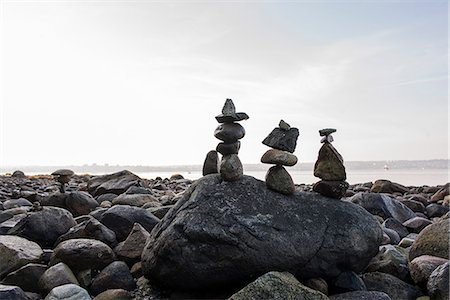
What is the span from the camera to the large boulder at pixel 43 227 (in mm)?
5359

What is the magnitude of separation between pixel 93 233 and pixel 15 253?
93 cm

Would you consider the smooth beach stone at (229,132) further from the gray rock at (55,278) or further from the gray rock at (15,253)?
the gray rock at (15,253)

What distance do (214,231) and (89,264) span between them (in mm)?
1628

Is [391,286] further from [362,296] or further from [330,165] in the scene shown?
[330,165]

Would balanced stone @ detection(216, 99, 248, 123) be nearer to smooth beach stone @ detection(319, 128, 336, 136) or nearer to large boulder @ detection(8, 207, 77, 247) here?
smooth beach stone @ detection(319, 128, 336, 136)

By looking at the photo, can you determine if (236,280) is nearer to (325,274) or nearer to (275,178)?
(325,274)

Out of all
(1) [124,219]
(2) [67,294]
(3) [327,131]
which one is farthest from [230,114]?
(2) [67,294]

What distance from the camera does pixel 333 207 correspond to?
4.60 meters

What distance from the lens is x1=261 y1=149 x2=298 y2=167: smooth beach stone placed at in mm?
4566

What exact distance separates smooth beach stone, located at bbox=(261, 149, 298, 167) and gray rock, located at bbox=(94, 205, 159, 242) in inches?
81.3

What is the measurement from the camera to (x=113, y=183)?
33.7ft

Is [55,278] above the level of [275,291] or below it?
below

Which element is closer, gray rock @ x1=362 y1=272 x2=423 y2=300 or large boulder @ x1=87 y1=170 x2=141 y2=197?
gray rock @ x1=362 y1=272 x2=423 y2=300

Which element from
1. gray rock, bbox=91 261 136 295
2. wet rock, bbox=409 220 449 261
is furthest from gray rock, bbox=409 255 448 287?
gray rock, bbox=91 261 136 295
